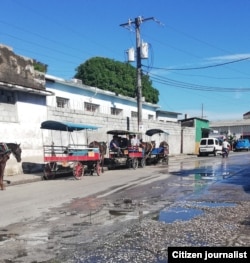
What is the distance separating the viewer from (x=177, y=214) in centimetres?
1030

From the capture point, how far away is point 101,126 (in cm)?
3142

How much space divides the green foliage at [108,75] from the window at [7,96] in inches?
1311

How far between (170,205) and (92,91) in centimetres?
2387

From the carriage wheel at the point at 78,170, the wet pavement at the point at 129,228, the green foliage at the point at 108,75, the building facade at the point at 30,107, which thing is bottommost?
the wet pavement at the point at 129,228

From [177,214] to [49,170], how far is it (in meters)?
11.3

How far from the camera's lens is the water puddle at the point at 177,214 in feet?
31.8

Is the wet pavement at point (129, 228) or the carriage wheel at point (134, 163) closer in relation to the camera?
the wet pavement at point (129, 228)

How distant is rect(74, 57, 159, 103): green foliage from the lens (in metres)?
56.2

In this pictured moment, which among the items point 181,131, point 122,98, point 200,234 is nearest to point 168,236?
point 200,234

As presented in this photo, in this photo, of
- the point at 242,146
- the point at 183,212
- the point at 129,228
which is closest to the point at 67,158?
the point at 183,212

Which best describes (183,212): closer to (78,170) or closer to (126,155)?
(78,170)

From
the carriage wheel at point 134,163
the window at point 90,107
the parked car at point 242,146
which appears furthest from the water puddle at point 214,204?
the parked car at point 242,146

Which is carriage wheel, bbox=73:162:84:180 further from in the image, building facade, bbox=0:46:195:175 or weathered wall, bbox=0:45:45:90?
weathered wall, bbox=0:45:45:90

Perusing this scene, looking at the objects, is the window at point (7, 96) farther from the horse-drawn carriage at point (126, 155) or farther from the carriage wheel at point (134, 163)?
the carriage wheel at point (134, 163)
